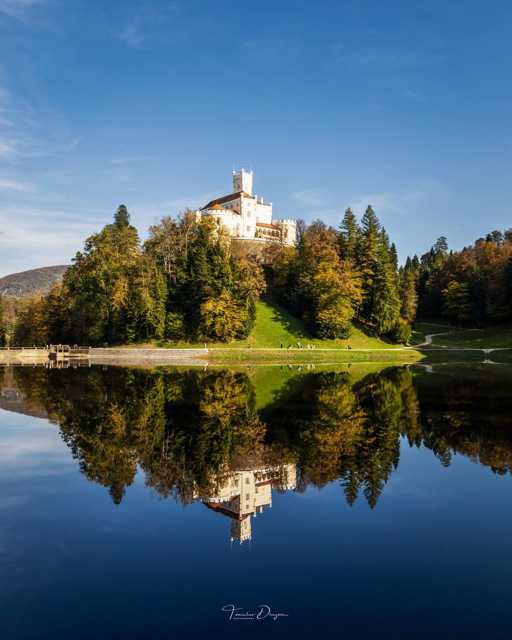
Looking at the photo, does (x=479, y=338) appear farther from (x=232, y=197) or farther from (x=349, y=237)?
(x=232, y=197)

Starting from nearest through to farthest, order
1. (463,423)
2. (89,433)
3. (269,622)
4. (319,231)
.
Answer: (269,622)
(89,433)
(463,423)
(319,231)

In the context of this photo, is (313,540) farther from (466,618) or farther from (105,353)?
(105,353)

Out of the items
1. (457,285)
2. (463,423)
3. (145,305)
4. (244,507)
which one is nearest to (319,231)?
(457,285)

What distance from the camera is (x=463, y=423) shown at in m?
20.1

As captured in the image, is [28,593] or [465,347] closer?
[28,593]

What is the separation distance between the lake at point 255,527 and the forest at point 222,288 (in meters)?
49.7

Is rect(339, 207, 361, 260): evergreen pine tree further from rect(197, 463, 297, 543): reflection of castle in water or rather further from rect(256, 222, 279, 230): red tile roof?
rect(197, 463, 297, 543): reflection of castle in water

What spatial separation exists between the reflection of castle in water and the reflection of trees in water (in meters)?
0.24

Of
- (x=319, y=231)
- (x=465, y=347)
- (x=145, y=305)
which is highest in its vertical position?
(x=319, y=231)

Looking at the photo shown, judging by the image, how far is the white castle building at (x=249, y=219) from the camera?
11067 centimetres

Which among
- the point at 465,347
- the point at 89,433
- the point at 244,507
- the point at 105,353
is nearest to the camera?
the point at 244,507

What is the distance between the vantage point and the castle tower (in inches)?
5002

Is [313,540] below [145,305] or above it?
below

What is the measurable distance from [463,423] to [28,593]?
1729 cm
